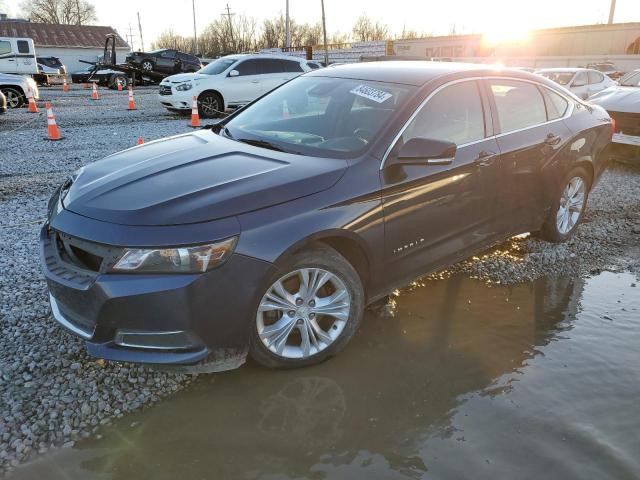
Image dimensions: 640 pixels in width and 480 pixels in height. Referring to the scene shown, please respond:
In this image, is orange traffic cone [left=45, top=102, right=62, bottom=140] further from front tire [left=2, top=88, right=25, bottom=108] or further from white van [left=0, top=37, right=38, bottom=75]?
white van [left=0, top=37, right=38, bottom=75]

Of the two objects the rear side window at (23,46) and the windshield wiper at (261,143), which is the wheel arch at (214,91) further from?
the rear side window at (23,46)

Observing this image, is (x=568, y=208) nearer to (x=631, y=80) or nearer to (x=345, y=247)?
(x=345, y=247)

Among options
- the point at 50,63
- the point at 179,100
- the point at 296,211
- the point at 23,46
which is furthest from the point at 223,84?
the point at 50,63

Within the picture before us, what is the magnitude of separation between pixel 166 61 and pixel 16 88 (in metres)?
11.6

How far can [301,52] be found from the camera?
47250mm

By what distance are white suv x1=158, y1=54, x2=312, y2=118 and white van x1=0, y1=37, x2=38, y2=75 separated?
37.1ft

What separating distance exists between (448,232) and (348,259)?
0.89 meters

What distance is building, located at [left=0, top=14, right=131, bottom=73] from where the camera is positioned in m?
55.5

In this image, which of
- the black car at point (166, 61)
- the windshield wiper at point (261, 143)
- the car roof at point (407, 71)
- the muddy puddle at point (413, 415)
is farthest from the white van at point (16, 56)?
the muddy puddle at point (413, 415)

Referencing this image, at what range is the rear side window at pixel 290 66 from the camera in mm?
14758

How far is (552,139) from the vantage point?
4438mm

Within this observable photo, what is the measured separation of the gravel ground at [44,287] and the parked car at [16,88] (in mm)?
6867

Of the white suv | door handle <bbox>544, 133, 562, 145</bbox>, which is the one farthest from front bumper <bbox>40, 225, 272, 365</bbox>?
the white suv

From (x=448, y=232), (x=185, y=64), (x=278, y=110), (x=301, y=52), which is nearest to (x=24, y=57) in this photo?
(x=185, y=64)
